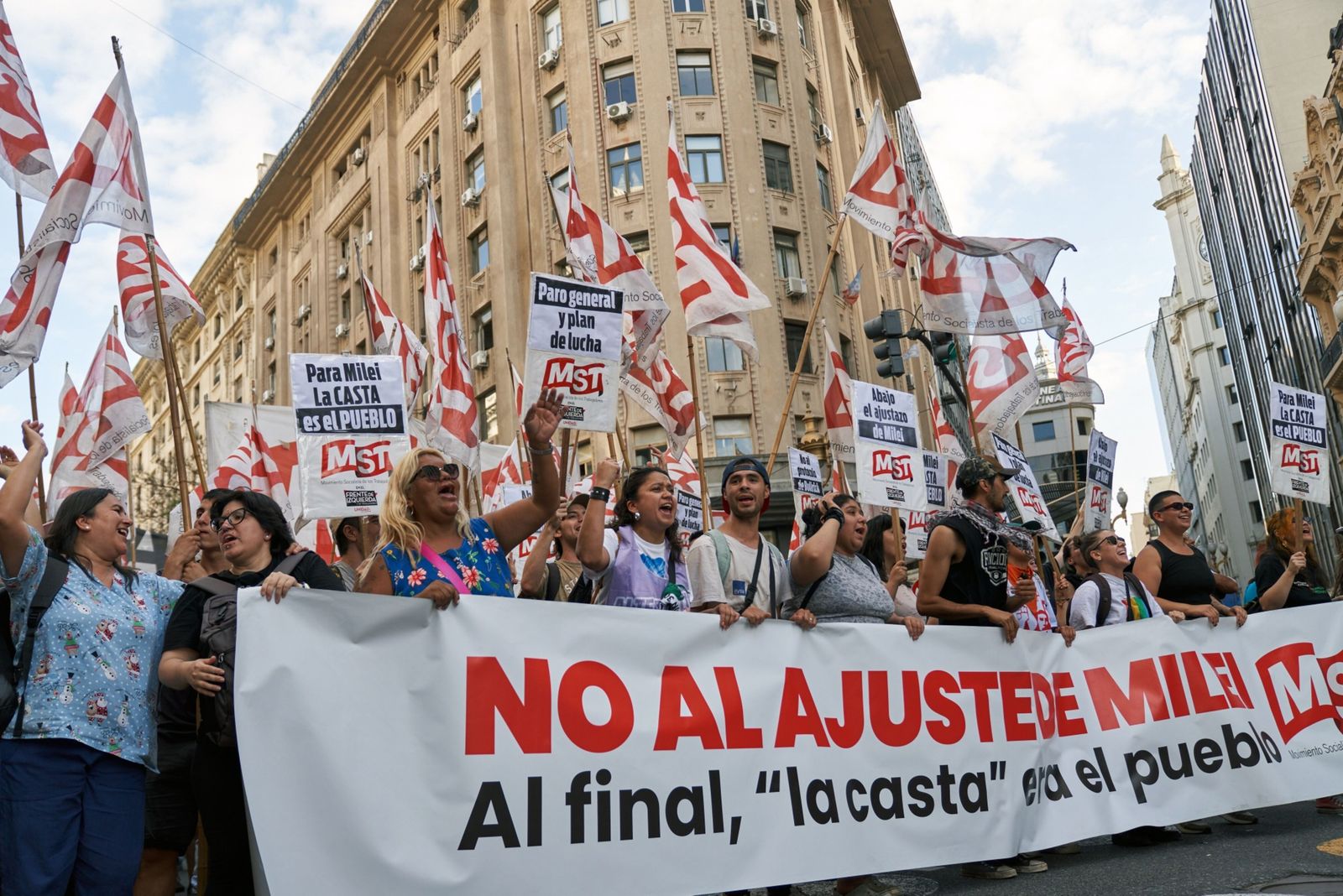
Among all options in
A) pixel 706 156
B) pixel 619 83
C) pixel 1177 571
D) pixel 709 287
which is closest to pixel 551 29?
pixel 619 83

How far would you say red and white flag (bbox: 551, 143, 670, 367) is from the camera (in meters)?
9.96

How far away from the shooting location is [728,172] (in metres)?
26.6

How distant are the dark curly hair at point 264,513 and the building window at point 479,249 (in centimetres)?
2611

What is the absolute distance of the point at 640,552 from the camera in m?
5.03

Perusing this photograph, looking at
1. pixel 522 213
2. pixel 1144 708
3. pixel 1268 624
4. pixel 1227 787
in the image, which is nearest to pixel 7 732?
pixel 1144 708

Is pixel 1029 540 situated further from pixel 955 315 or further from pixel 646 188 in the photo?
pixel 646 188

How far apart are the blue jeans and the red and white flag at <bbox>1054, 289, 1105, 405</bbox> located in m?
11.8

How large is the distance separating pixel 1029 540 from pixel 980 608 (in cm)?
50

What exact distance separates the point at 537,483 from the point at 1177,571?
13.5 feet

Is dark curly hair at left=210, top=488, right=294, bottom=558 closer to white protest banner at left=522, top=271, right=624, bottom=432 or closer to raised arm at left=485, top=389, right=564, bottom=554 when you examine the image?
raised arm at left=485, top=389, right=564, bottom=554

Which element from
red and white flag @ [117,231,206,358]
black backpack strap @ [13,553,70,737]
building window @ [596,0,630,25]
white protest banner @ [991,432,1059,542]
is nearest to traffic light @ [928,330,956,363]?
white protest banner @ [991,432,1059,542]

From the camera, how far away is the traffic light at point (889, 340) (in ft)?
41.2

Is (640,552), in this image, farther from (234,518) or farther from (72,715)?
(72,715)

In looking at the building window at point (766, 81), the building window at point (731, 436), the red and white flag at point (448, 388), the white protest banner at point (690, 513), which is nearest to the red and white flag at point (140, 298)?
the red and white flag at point (448, 388)
